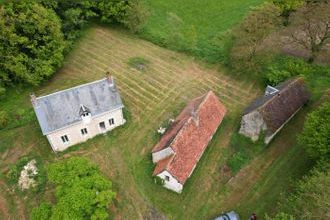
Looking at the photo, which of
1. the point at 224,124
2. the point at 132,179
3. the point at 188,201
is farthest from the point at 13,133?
the point at 224,124

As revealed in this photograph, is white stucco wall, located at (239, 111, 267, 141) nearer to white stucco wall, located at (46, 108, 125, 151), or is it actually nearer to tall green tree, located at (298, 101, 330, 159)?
tall green tree, located at (298, 101, 330, 159)

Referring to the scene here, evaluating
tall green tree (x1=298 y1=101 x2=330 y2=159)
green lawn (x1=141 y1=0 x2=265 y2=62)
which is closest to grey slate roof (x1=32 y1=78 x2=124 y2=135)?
green lawn (x1=141 y1=0 x2=265 y2=62)

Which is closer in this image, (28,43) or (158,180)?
(158,180)

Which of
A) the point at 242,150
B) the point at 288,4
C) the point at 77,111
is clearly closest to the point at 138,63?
the point at 77,111

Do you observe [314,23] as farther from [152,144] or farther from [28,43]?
[28,43]

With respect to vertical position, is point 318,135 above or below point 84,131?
above

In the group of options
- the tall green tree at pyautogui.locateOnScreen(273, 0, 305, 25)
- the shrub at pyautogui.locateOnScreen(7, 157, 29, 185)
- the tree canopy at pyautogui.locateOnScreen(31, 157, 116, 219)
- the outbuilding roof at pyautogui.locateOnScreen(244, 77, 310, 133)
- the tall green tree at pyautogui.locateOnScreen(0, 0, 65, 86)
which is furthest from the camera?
the tall green tree at pyautogui.locateOnScreen(273, 0, 305, 25)

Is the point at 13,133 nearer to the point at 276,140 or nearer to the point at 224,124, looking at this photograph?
the point at 224,124
